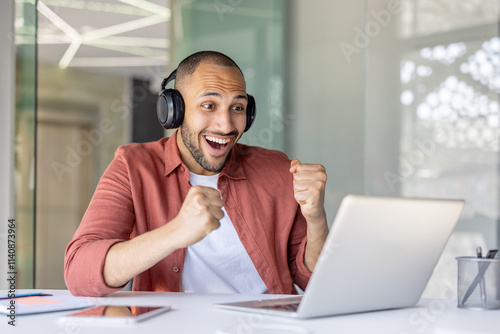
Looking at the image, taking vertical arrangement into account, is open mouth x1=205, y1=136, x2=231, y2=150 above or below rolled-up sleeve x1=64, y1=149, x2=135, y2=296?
above

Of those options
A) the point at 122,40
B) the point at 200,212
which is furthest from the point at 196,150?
the point at 122,40

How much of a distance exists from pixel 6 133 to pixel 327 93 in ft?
5.12

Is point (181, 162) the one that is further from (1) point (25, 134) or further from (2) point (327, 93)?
(2) point (327, 93)

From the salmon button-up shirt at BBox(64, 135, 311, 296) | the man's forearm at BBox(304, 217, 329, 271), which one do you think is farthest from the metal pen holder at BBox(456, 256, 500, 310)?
the salmon button-up shirt at BBox(64, 135, 311, 296)

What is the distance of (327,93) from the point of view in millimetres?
3188

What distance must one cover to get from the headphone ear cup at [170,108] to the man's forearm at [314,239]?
50cm

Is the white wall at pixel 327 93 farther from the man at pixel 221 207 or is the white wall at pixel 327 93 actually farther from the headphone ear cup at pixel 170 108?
the headphone ear cup at pixel 170 108

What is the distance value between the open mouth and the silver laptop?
2.23 ft

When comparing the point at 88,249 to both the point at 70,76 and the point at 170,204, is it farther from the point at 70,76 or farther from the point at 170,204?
the point at 70,76

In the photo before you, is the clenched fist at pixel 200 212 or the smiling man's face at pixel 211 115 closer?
the clenched fist at pixel 200 212

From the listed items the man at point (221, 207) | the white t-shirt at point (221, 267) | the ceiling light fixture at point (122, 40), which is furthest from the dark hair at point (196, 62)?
the ceiling light fixture at point (122, 40)

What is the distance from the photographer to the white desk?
977 millimetres

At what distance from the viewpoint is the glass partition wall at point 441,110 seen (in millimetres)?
3178

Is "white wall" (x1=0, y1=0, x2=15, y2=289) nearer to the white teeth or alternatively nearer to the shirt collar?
the shirt collar
